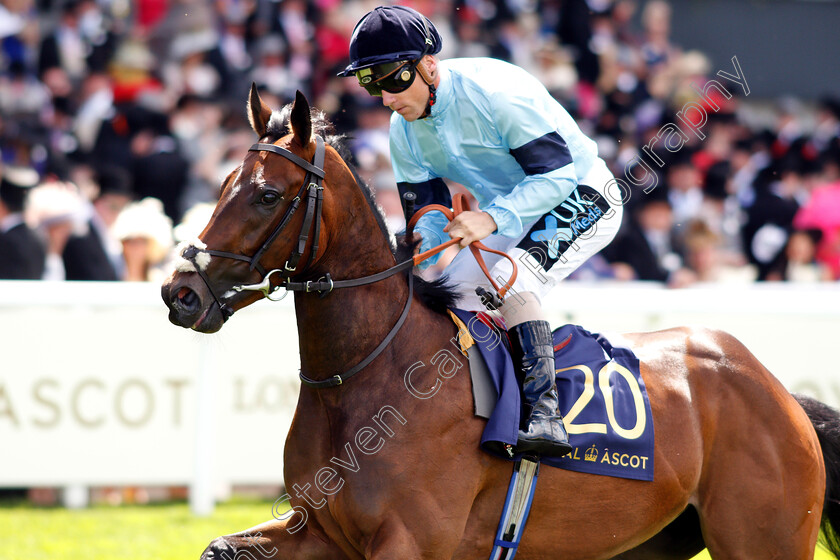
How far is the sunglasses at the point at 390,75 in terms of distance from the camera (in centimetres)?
337

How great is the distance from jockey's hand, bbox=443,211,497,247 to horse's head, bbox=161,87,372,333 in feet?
1.47

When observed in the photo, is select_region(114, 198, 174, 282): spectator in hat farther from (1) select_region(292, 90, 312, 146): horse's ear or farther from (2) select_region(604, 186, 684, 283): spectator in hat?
(1) select_region(292, 90, 312, 146): horse's ear

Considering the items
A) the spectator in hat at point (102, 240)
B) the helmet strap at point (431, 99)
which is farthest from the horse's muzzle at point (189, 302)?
the spectator in hat at point (102, 240)

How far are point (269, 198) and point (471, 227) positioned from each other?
0.75m

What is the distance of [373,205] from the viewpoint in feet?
11.2

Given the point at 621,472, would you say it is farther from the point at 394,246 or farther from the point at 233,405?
the point at 233,405

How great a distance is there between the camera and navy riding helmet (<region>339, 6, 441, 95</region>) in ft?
11.0

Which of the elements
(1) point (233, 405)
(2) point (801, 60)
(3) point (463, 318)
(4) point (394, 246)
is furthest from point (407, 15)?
(2) point (801, 60)

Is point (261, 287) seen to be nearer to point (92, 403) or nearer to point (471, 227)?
point (471, 227)

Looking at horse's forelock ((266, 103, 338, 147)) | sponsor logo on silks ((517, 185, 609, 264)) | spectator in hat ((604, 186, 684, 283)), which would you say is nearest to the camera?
horse's forelock ((266, 103, 338, 147))

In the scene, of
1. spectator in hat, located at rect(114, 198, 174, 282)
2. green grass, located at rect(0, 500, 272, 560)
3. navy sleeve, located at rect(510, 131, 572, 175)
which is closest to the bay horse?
navy sleeve, located at rect(510, 131, 572, 175)

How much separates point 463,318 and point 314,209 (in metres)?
0.76

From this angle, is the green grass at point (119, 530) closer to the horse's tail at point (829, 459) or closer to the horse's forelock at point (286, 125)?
the horse's tail at point (829, 459)

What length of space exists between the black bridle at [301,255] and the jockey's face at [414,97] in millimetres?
345
